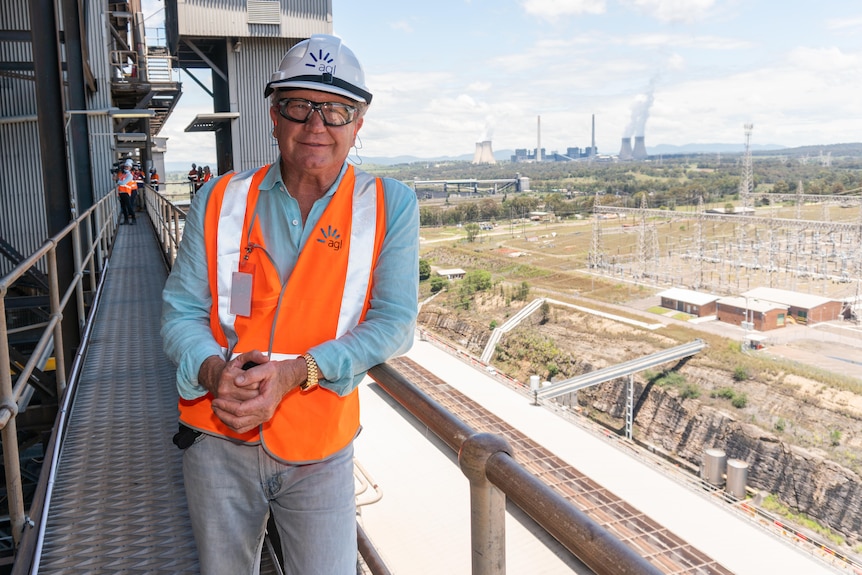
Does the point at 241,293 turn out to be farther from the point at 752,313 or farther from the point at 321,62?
the point at 752,313

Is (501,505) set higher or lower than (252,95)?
lower

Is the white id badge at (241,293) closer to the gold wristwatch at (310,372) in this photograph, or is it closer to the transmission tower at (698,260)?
the gold wristwatch at (310,372)

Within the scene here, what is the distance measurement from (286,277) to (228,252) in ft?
0.49

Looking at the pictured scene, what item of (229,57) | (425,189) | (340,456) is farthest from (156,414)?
(425,189)

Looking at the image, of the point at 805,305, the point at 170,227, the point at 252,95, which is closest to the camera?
the point at 170,227

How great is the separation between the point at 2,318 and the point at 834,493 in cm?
3517

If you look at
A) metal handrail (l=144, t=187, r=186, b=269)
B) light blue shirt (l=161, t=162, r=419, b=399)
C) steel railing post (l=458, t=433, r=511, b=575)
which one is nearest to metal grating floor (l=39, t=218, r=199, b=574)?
metal handrail (l=144, t=187, r=186, b=269)

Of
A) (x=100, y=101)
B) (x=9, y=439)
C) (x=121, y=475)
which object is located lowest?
(x=121, y=475)

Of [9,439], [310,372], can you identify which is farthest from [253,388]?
[9,439]

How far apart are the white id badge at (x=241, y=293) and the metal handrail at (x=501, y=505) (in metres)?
0.38

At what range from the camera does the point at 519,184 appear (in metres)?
115

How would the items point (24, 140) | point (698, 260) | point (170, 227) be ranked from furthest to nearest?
1. point (698, 260)
2. point (24, 140)
3. point (170, 227)

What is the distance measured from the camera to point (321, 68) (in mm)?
1481

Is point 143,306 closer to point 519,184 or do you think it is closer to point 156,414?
point 156,414
